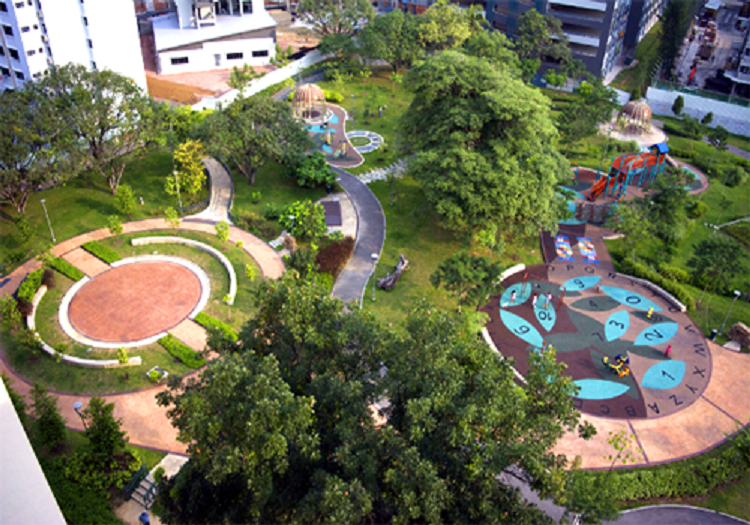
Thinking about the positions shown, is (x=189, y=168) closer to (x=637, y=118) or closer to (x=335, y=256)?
(x=335, y=256)

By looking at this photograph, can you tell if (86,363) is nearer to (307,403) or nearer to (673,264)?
(307,403)

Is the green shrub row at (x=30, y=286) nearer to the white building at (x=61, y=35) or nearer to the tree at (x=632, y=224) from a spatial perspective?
the white building at (x=61, y=35)

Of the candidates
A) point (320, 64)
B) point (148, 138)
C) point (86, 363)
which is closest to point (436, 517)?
point (86, 363)

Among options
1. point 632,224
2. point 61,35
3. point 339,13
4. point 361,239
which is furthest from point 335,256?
point 339,13

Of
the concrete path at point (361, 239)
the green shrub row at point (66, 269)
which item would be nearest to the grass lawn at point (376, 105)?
the concrete path at point (361, 239)

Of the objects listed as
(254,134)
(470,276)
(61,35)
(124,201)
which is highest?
(61,35)

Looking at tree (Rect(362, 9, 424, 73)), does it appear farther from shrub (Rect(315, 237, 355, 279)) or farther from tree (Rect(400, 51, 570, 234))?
shrub (Rect(315, 237, 355, 279))

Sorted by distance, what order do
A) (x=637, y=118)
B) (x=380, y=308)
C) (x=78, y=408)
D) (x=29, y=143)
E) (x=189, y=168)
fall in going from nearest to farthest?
(x=78, y=408), (x=380, y=308), (x=29, y=143), (x=189, y=168), (x=637, y=118)
